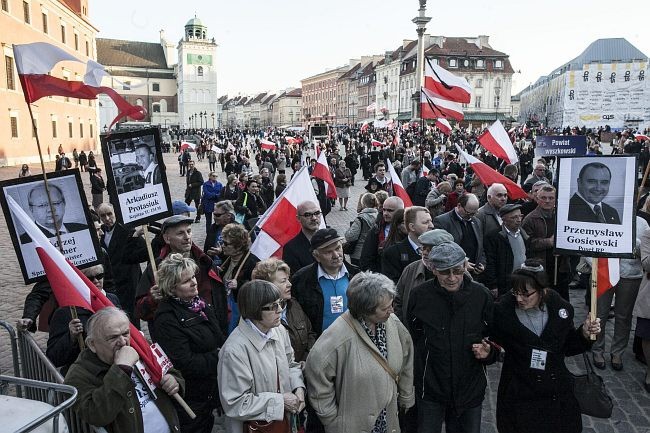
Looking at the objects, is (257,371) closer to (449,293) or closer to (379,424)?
(379,424)

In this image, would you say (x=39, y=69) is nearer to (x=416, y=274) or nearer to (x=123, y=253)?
(x=123, y=253)

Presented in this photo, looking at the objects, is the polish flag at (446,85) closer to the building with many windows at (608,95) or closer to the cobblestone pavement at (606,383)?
the cobblestone pavement at (606,383)

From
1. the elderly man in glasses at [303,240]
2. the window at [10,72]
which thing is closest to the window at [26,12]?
the window at [10,72]

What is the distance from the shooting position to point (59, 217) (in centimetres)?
457

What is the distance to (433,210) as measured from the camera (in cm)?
834

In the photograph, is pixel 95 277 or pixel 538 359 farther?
pixel 95 277

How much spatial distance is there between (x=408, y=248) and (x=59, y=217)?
10.2 feet

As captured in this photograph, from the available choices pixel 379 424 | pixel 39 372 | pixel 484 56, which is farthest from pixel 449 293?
pixel 484 56

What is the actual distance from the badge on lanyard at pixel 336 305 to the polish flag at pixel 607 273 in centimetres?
220

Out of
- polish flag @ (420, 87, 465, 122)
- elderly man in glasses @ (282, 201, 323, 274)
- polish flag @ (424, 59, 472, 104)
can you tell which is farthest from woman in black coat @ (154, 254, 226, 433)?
polish flag @ (424, 59, 472, 104)

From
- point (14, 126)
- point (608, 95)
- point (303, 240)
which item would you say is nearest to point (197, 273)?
point (303, 240)

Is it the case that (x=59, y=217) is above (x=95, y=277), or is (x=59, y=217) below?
above

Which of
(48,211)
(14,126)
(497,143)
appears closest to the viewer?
(48,211)

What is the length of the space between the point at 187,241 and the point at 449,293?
268 centimetres
